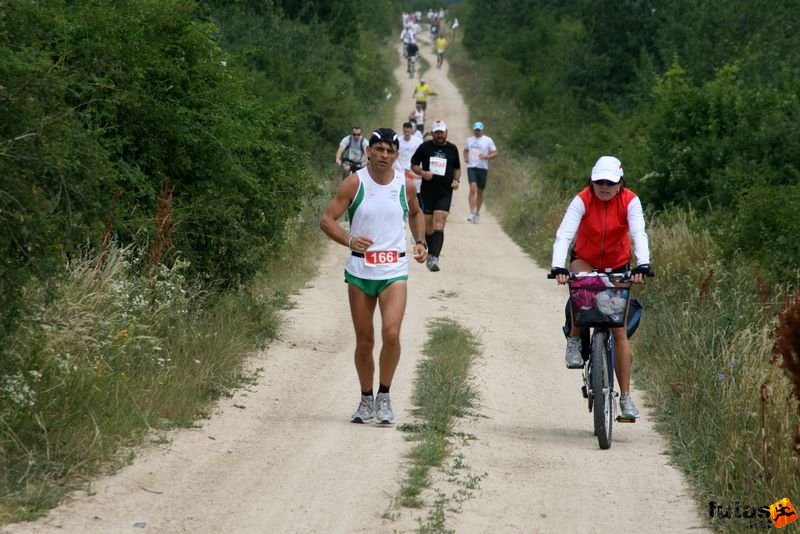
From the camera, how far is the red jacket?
28.6ft

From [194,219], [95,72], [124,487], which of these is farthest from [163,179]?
[124,487]

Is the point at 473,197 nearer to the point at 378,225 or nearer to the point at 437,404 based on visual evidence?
the point at 437,404

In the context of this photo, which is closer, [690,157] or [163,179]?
[163,179]

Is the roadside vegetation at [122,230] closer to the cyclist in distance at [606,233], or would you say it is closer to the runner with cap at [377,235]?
the runner with cap at [377,235]

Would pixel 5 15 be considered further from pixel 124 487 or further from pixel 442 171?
pixel 442 171

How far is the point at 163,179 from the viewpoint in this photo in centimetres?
1104

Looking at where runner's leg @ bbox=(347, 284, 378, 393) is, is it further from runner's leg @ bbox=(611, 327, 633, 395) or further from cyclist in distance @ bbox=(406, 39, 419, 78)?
cyclist in distance @ bbox=(406, 39, 419, 78)

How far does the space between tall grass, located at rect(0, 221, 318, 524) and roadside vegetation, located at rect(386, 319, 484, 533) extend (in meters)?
1.53

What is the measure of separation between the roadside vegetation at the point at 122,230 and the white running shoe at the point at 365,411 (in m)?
1.08

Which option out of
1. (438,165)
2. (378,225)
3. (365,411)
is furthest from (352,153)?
(378,225)

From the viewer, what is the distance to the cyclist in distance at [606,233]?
859 cm

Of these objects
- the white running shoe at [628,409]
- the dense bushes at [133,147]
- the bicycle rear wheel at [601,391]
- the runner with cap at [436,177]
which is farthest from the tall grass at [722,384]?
the dense bushes at [133,147]

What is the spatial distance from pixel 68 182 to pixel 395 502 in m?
2.58

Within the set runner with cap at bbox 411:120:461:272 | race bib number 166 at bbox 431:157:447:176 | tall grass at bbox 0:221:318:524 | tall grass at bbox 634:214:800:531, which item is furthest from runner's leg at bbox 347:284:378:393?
race bib number 166 at bbox 431:157:447:176
